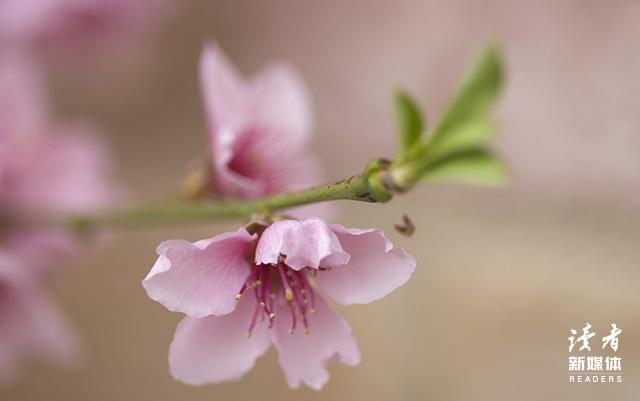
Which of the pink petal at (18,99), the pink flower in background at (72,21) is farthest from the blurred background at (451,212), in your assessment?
the pink petal at (18,99)

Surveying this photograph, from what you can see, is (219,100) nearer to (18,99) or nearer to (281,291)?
(281,291)

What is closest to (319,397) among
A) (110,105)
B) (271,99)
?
(271,99)

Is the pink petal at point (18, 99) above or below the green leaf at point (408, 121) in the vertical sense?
→ above

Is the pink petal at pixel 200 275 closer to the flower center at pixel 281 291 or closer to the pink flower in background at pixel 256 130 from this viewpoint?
the flower center at pixel 281 291

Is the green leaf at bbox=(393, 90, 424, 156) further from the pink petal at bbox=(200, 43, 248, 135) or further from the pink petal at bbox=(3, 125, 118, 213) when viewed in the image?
the pink petal at bbox=(3, 125, 118, 213)

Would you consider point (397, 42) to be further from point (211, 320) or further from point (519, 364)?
point (211, 320)
